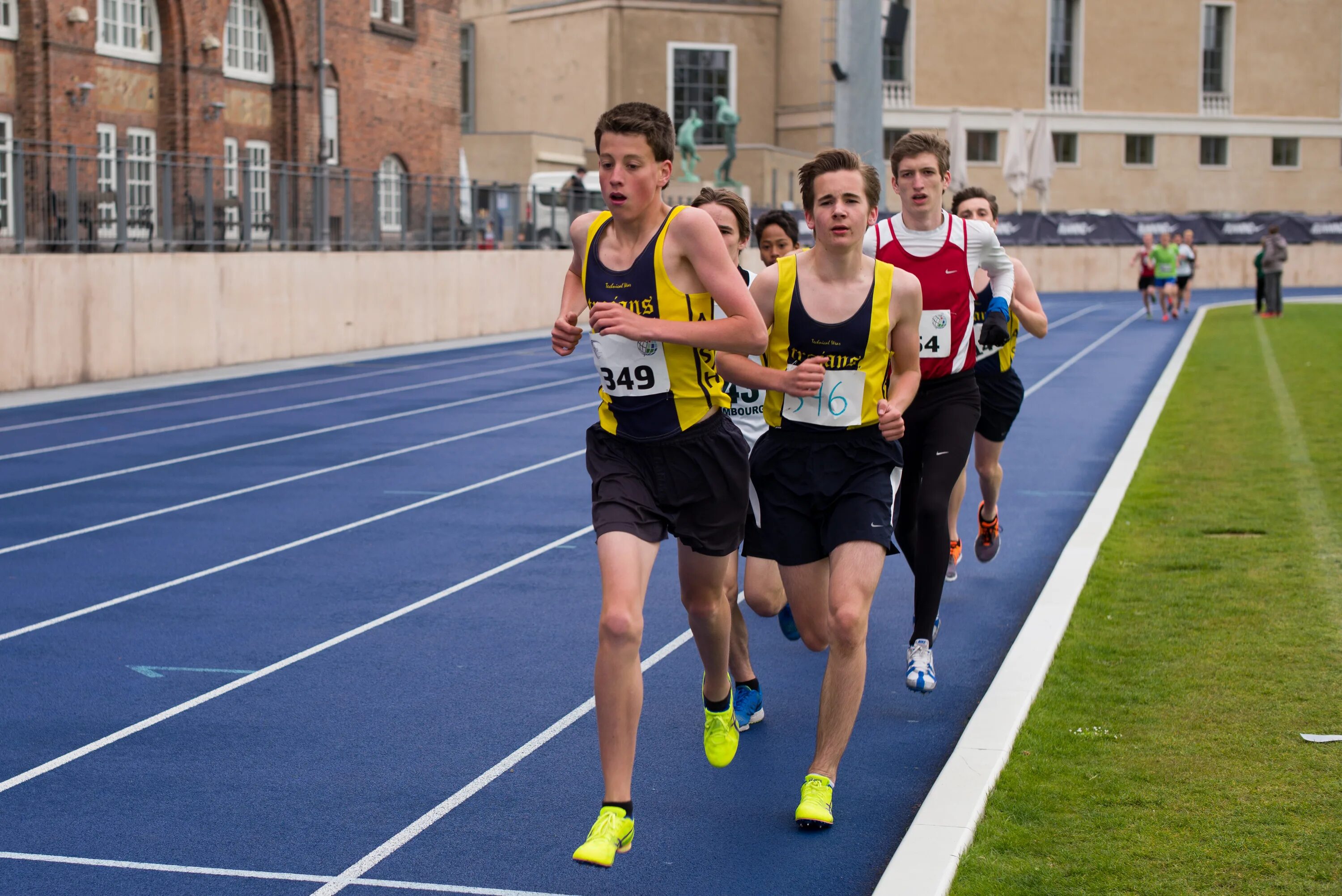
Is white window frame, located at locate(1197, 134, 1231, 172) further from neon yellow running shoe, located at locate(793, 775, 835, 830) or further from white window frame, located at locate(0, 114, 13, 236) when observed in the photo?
neon yellow running shoe, located at locate(793, 775, 835, 830)

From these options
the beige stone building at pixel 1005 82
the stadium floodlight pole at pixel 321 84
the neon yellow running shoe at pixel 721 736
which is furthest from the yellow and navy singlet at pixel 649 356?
the beige stone building at pixel 1005 82

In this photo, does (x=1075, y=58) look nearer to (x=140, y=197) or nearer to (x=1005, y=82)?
(x=1005, y=82)

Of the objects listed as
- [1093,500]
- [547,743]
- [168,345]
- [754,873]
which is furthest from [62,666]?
[168,345]

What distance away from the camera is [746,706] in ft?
19.6

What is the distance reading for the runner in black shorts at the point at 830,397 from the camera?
517cm

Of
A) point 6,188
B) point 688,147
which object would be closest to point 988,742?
point 6,188

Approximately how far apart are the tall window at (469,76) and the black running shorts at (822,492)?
60470 millimetres

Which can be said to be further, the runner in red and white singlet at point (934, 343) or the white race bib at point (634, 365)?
the runner in red and white singlet at point (934, 343)

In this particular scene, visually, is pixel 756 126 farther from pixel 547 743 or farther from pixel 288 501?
pixel 547 743

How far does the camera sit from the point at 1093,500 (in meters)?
→ 11.2

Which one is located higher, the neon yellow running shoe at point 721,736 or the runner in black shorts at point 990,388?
the runner in black shorts at point 990,388

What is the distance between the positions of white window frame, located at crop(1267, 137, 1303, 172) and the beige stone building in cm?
6

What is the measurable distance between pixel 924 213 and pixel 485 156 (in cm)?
4876

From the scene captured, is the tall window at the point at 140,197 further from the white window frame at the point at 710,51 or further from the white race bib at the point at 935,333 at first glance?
the white window frame at the point at 710,51
